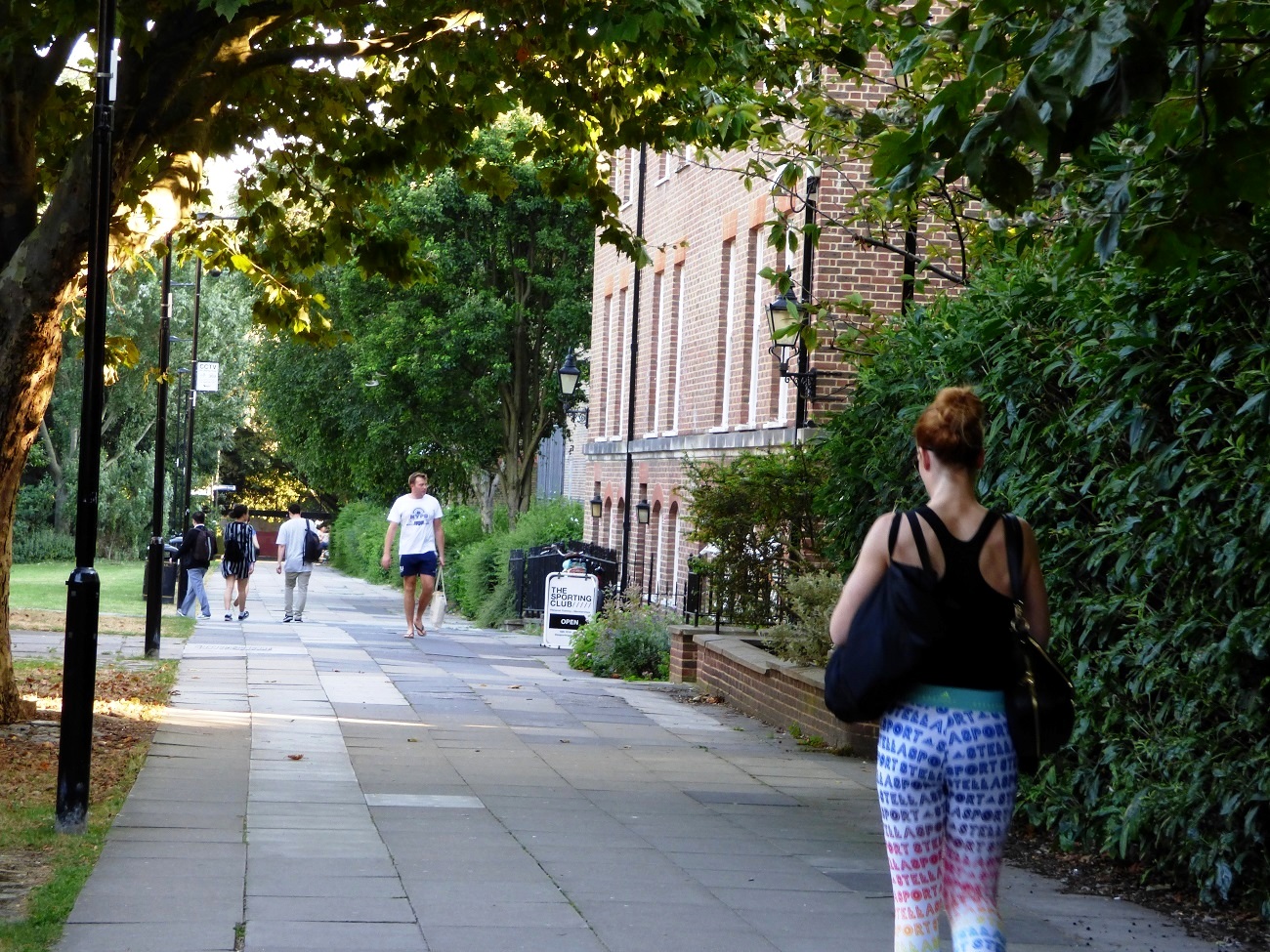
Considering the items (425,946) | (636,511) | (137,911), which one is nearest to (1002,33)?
(425,946)

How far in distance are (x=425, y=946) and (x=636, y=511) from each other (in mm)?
21179

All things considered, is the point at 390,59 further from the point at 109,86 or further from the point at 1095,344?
the point at 1095,344

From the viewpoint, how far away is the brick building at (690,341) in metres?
18.6

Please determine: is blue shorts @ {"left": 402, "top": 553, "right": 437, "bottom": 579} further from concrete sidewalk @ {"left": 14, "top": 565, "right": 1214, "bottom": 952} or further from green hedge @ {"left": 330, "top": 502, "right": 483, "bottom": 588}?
green hedge @ {"left": 330, "top": 502, "right": 483, "bottom": 588}

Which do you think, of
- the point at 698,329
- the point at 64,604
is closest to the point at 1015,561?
the point at 698,329

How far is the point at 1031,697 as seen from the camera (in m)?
4.24

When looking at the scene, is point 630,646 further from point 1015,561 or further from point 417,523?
point 1015,561

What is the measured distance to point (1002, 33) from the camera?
533 cm

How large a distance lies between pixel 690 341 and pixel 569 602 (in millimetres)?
4901

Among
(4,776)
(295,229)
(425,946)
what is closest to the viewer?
(425,946)

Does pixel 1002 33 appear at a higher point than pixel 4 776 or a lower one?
higher

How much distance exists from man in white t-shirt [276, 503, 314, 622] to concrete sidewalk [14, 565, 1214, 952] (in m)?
10.2

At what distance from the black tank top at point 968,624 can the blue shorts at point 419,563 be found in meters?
17.0

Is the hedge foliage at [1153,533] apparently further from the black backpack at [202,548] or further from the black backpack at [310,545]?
the black backpack at [202,548]
